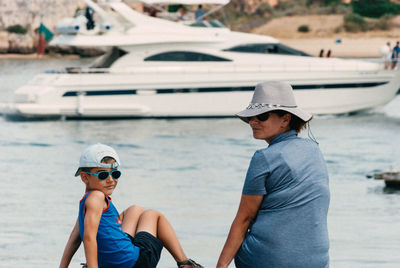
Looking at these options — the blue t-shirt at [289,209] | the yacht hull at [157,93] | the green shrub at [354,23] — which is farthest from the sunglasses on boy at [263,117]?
the green shrub at [354,23]

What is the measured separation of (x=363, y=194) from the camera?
13242mm

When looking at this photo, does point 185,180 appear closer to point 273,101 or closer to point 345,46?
point 273,101

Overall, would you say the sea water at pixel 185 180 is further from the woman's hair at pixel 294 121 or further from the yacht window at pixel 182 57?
the woman's hair at pixel 294 121

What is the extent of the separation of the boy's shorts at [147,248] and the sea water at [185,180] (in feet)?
11.1

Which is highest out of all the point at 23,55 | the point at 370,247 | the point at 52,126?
the point at 370,247

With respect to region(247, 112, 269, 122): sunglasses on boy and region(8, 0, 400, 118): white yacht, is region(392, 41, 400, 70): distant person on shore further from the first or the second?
region(247, 112, 269, 122): sunglasses on boy

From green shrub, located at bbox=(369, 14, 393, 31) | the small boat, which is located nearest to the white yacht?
the small boat

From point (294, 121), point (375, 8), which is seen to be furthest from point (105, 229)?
point (375, 8)

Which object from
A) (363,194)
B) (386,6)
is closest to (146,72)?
(363,194)

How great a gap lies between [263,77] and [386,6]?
44.3 meters

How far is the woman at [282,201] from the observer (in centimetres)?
395

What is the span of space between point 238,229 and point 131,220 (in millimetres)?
1115

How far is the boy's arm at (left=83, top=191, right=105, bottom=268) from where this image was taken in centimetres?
445

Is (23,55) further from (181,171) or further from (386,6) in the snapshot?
(181,171)
